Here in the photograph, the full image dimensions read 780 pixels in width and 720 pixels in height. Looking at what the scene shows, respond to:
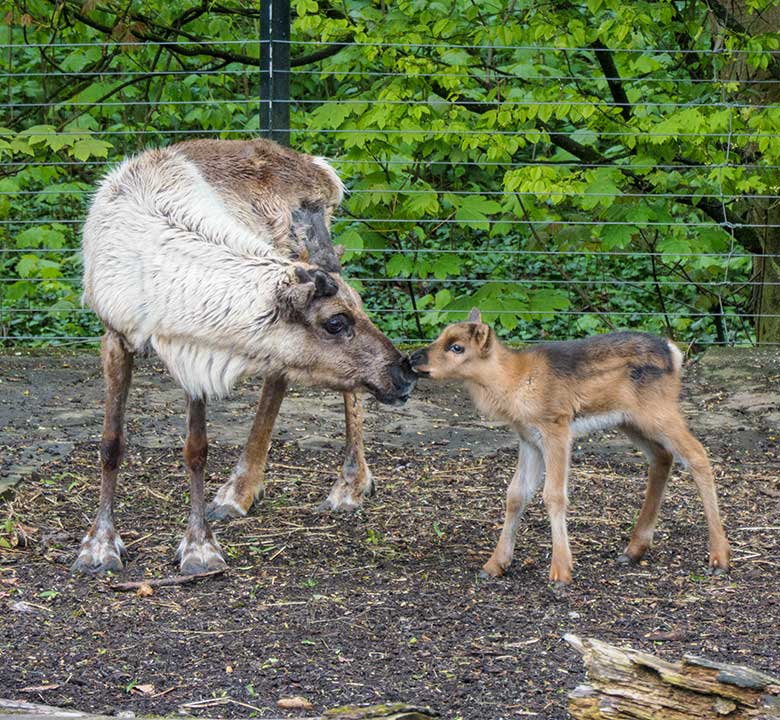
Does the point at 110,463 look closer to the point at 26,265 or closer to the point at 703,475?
the point at 703,475

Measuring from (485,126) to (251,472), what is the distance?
3.94 m

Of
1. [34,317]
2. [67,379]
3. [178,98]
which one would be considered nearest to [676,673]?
[67,379]

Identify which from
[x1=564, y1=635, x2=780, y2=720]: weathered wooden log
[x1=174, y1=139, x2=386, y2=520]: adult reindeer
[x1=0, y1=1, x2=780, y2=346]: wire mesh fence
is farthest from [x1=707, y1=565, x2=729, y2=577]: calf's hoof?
[x1=0, y1=1, x2=780, y2=346]: wire mesh fence

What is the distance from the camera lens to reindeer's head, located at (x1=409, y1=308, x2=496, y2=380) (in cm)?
587

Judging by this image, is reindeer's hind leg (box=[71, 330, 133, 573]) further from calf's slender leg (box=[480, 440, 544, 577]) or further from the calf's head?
calf's slender leg (box=[480, 440, 544, 577])

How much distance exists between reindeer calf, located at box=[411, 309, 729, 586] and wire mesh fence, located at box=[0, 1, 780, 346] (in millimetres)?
3630

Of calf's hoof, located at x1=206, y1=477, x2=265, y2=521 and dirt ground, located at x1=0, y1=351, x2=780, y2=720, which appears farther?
calf's hoof, located at x1=206, y1=477, x2=265, y2=521

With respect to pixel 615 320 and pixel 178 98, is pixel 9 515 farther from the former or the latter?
pixel 615 320

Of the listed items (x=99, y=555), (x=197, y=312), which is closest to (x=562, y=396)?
(x=197, y=312)

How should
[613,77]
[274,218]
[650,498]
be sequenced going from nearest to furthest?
[650,498] → [274,218] → [613,77]

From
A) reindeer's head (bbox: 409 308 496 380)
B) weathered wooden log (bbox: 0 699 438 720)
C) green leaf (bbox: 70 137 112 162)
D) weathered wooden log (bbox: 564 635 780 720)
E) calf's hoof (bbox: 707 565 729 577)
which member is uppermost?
green leaf (bbox: 70 137 112 162)

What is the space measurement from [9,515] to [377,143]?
4.56 metres

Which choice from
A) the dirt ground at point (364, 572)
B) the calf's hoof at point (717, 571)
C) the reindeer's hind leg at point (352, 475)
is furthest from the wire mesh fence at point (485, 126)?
the calf's hoof at point (717, 571)

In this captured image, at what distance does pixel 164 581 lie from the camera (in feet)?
18.7
